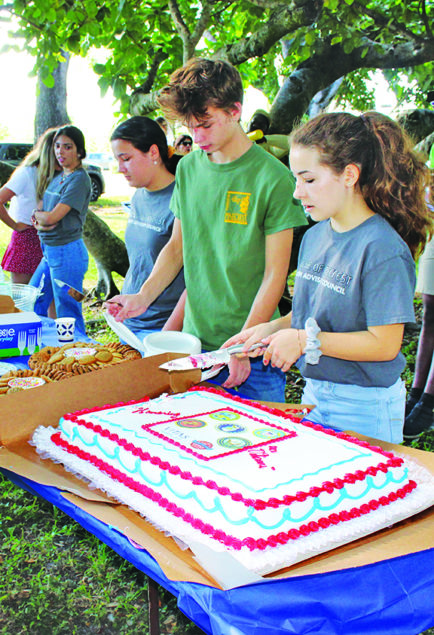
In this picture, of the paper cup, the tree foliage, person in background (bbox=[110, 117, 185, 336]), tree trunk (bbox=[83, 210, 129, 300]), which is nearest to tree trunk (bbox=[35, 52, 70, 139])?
tree trunk (bbox=[83, 210, 129, 300])

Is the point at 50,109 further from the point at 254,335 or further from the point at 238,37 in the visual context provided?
the point at 254,335

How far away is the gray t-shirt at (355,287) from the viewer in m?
1.38

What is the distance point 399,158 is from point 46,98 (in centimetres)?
853

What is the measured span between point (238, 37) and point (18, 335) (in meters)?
4.61

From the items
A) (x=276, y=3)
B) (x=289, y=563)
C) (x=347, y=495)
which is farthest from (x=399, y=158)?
(x=276, y=3)

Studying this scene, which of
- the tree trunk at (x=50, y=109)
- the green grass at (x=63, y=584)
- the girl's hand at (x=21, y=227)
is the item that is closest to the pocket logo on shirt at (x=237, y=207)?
the green grass at (x=63, y=584)

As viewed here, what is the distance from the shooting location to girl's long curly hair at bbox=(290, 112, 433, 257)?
1.45 m

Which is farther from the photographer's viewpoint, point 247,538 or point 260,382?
point 260,382

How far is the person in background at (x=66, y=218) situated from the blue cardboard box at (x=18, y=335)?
1433 mm

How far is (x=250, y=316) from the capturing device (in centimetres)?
195

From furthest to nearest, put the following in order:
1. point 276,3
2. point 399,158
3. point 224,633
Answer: point 276,3, point 399,158, point 224,633

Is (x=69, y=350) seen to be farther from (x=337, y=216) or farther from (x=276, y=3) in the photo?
(x=276, y=3)

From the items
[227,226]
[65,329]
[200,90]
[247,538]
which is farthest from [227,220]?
[247,538]

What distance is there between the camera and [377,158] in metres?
1.47
